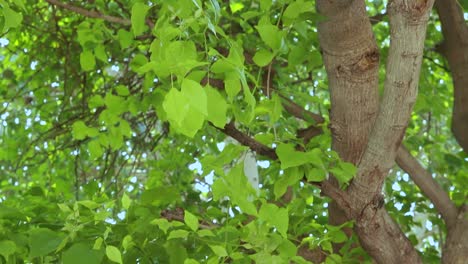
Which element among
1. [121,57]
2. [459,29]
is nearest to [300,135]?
[459,29]

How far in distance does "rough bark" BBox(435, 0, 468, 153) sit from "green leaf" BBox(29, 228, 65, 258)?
150 centimetres

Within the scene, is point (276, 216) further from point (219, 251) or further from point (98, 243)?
point (98, 243)

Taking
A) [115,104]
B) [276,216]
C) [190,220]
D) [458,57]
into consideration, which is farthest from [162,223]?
[458,57]

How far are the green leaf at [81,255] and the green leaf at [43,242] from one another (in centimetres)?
5

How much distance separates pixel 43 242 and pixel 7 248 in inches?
2.9

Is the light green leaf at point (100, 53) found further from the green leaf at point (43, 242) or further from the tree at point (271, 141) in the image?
the green leaf at point (43, 242)

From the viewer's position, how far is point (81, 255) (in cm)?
159

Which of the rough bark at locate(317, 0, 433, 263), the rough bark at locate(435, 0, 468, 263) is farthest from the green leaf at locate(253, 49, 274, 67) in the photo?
the rough bark at locate(435, 0, 468, 263)

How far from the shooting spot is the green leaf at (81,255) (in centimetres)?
159

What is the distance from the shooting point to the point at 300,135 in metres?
2.52

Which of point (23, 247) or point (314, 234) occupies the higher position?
point (314, 234)

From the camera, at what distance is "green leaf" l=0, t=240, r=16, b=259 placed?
1638mm

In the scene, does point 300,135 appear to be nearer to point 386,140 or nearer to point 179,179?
point 386,140

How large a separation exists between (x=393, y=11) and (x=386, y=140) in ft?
1.14
